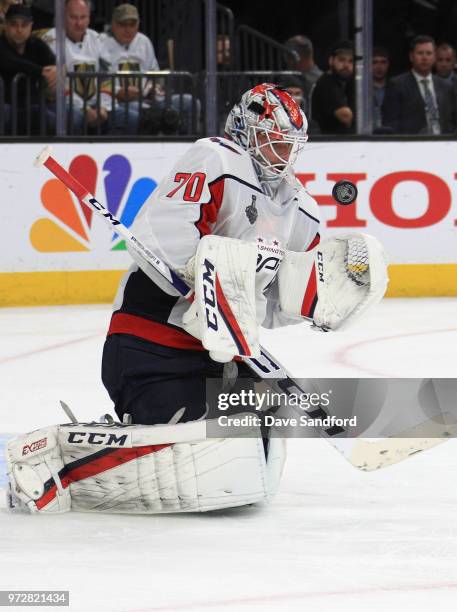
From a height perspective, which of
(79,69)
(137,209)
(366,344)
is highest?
(79,69)

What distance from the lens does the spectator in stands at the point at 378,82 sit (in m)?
7.65

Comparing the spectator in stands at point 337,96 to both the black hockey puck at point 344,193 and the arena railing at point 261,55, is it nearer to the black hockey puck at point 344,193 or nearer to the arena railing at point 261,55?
the arena railing at point 261,55

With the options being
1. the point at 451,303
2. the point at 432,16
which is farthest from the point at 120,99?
the point at 432,16

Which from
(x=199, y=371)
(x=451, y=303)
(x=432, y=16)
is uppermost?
(x=432, y=16)

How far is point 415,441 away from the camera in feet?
10.1

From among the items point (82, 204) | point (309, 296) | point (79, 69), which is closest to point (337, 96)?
point (79, 69)

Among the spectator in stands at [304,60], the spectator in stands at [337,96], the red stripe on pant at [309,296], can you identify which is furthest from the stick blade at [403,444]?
the spectator in stands at [304,60]

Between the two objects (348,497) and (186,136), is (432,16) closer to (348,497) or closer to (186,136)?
(186,136)

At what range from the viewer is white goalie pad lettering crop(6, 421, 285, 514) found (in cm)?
297

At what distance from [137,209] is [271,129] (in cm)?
405

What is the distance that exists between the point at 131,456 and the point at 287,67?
5503 millimetres

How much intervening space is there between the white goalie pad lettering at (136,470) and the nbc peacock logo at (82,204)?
4.03 meters

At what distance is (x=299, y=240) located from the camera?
133 inches

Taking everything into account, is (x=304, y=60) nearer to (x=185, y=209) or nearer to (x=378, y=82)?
(x=378, y=82)
